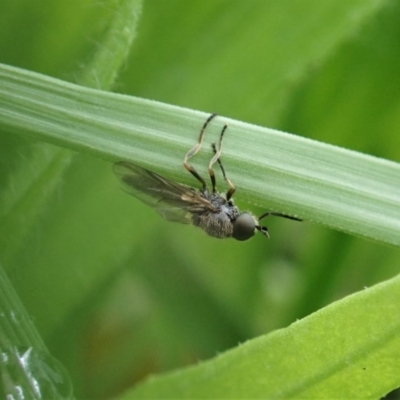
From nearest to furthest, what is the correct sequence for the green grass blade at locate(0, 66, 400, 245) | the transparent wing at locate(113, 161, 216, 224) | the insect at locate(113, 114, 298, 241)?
the green grass blade at locate(0, 66, 400, 245), the transparent wing at locate(113, 161, 216, 224), the insect at locate(113, 114, 298, 241)

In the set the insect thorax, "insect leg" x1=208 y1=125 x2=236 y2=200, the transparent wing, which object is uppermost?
"insect leg" x1=208 y1=125 x2=236 y2=200

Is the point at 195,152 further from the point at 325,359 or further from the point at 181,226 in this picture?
the point at 181,226

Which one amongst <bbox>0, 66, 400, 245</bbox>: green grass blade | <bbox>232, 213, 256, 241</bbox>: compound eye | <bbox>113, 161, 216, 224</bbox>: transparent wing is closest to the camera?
<bbox>0, 66, 400, 245</bbox>: green grass blade

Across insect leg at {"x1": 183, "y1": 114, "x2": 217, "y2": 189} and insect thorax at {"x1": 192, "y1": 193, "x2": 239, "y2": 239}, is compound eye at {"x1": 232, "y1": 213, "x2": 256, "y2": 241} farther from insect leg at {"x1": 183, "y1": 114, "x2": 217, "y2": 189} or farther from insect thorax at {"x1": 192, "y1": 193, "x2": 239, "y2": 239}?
insect leg at {"x1": 183, "y1": 114, "x2": 217, "y2": 189}

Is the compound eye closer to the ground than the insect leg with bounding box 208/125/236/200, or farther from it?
closer to the ground

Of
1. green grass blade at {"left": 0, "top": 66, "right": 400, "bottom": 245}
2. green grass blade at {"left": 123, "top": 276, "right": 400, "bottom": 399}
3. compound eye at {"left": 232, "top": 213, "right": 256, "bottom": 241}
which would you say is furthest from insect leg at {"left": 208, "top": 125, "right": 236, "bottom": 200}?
compound eye at {"left": 232, "top": 213, "right": 256, "bottom": 241}

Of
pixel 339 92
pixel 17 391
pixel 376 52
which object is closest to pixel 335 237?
pixel 339 92

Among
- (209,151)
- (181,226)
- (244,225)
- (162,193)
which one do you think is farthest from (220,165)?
(181,226)
